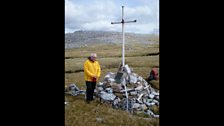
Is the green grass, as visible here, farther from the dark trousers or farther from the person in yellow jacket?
the person in yellow jacket

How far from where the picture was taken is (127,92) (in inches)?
277

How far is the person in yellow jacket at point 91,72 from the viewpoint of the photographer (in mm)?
6273

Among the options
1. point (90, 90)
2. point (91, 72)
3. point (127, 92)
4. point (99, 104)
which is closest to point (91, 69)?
point (91, 72)

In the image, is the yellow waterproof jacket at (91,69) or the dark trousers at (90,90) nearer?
the yellow waterproof jacket at (91,69)

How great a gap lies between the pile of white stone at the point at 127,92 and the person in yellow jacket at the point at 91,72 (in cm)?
38

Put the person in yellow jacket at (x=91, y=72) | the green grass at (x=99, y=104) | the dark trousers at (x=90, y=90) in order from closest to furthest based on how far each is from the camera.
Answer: the green grass at (x=99, y=104) < the person in yellow jacket at (x=91, y=72) < the dark trousers at (x=90, y=90)

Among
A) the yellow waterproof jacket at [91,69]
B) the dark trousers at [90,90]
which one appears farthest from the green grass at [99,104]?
the yellow waterproof jacket at [91,69]

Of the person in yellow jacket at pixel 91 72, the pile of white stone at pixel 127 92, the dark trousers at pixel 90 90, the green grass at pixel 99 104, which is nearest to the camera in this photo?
the green grass at pixel 99 104

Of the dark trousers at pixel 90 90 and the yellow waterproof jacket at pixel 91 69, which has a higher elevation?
the yellow waterproof jacket at pixel 91 69

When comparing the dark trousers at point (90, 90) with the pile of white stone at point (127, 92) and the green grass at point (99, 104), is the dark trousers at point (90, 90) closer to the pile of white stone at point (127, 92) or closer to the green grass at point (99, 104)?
the green grass at point (99, 104)

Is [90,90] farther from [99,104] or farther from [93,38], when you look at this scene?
[93,38]
